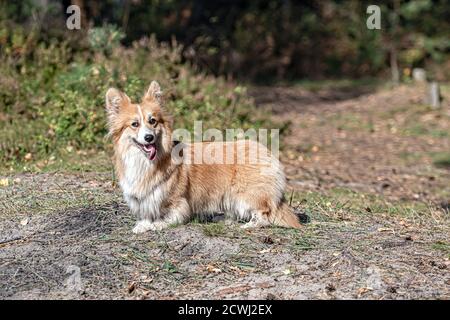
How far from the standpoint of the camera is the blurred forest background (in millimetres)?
10352

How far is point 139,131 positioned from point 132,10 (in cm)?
1203

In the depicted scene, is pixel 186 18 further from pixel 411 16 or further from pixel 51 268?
pixel 51 268

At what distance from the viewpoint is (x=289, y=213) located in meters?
6.55

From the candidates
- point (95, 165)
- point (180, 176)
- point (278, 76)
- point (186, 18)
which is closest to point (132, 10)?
point (186, 18)

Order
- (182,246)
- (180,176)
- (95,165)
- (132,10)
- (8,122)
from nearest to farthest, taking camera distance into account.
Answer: (182,246), (180,176), (95,165), (8,122), (132,10)

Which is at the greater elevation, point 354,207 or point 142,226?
point 142,226

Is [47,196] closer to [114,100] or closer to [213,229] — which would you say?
[114,100]

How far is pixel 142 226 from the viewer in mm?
6266

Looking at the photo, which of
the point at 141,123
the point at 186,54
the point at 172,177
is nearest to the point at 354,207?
the point at 172,177

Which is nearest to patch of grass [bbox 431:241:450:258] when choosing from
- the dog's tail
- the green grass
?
the dog's tail

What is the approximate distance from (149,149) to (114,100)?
498mm

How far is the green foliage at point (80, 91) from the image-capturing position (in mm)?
9859

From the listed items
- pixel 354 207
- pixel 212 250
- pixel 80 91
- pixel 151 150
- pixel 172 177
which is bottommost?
pixel 354 207

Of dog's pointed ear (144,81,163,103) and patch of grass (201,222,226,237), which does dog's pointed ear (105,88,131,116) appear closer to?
dog's pointed ear (144,81,163,103)
